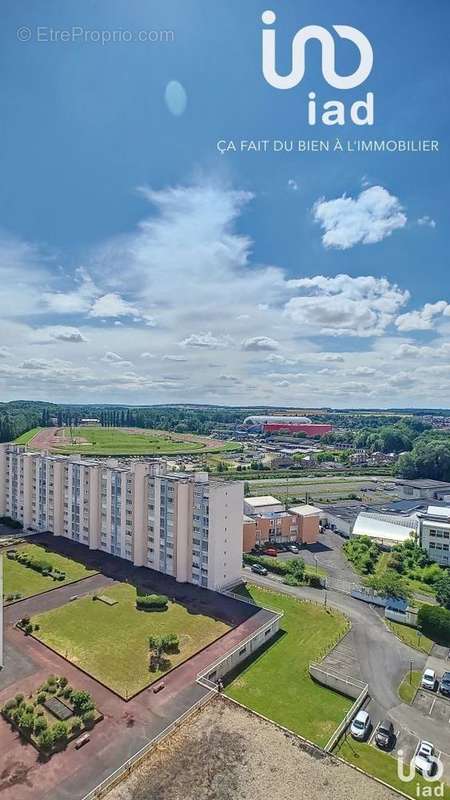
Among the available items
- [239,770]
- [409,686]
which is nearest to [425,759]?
[409,686]

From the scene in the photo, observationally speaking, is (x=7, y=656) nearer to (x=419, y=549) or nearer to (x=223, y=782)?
(x=223, y=782)

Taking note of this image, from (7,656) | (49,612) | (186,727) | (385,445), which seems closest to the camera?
(186,727)

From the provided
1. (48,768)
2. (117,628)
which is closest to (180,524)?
(117,628)

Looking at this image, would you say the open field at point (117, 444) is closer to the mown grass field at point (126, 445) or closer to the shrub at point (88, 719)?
the mown grass field at point (126, 445)

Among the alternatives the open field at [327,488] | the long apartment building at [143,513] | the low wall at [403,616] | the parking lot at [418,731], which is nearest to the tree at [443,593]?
the low wall at [403,616]

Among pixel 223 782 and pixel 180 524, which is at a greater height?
pixel 180 524

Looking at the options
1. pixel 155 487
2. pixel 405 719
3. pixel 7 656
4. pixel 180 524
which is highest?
pixel 155 487
